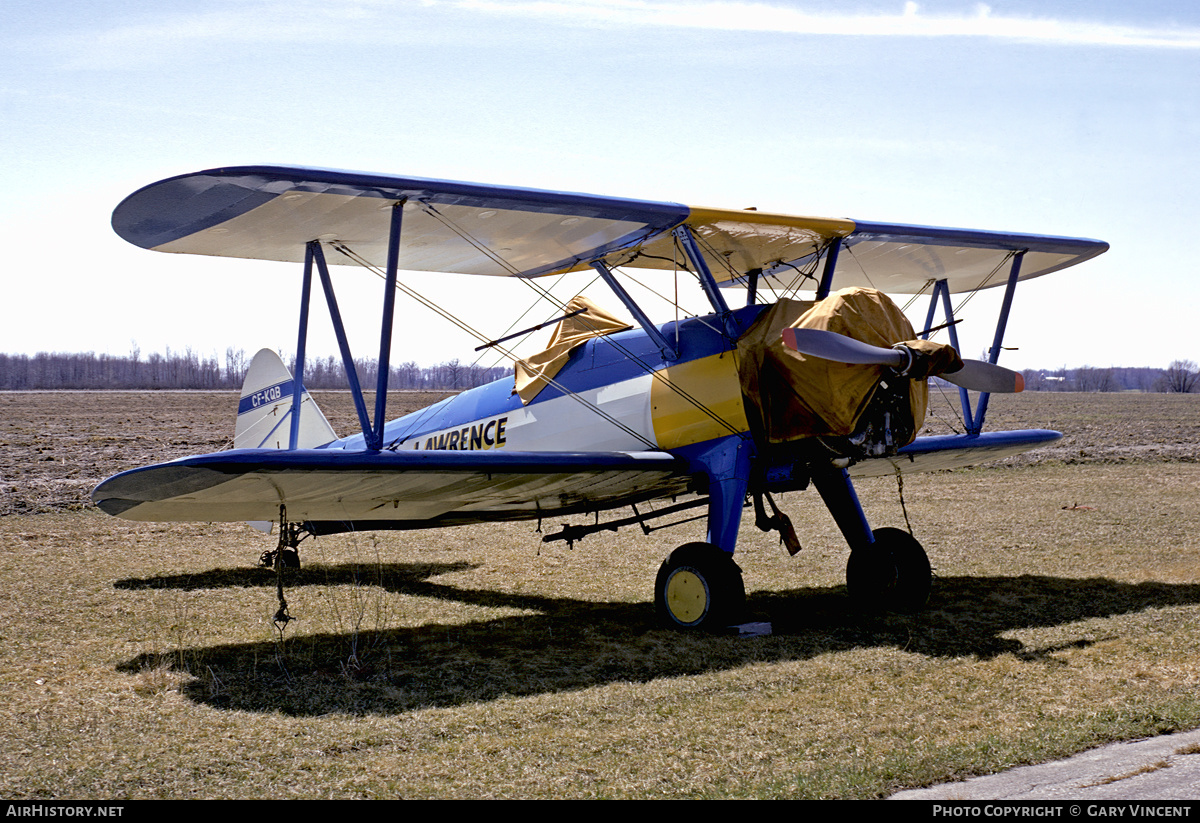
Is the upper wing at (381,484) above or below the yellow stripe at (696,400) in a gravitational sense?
below

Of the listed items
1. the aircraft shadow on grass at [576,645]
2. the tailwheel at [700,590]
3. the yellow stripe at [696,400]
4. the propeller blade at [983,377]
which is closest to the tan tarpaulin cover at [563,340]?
the yellow stripe at [696,400]

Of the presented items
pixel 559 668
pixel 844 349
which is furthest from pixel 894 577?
pixel 559 668

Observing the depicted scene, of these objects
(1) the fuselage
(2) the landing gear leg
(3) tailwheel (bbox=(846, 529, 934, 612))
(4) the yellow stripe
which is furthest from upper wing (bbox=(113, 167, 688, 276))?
(3) tailwheel (bbox=(846, 529, 934, 612))

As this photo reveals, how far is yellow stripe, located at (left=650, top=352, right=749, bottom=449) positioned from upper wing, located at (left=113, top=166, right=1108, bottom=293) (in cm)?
99

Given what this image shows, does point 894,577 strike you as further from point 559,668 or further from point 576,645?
point 559,668

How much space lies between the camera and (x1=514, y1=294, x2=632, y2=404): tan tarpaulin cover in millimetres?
8797

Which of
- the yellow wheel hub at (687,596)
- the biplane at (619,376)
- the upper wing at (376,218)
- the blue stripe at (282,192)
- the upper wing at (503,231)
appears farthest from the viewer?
the yellow wheel hub at (687,596)

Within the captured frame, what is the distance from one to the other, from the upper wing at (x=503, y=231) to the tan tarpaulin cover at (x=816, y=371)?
3.34 feet

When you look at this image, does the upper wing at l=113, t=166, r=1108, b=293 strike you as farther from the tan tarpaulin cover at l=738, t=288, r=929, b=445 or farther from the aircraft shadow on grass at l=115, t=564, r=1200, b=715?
the aircraft shadow on grass at l=115, t=564, r=1200, b=715

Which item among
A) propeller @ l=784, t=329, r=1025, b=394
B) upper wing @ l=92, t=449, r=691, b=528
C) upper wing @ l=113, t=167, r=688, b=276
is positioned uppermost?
upper wing @ l=113, t=167, r=688, b=276

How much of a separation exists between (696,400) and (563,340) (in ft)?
5.95

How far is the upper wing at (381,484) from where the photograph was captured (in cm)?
614

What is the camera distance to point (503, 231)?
764 cm

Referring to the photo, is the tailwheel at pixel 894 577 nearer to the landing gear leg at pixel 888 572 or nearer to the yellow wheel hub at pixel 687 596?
the landing gear leg at pixel 888 572
